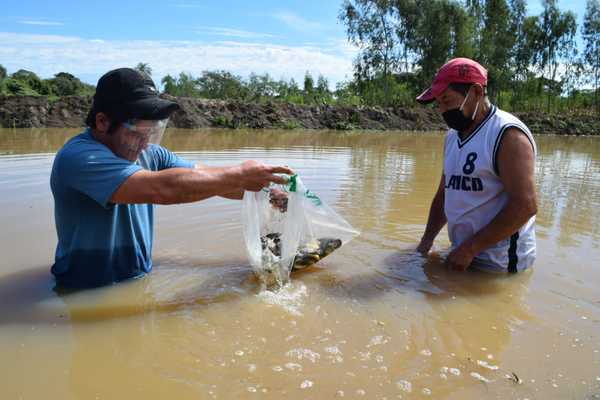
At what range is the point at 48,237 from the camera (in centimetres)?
414

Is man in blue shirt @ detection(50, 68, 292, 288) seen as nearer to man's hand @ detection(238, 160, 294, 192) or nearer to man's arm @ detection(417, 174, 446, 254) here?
man's hand @ detection(238, 160, 294, 192)

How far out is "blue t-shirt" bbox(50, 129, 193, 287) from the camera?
7.95 ft

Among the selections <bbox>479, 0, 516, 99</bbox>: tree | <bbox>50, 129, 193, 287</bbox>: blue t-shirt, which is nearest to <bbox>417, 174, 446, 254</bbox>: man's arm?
<bbox>50, 129, 193, 287</bbox>: blue t-shirt

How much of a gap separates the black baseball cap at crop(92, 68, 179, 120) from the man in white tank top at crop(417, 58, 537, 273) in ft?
5.83

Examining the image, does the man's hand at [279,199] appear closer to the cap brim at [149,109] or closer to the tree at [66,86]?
the cap brim at [149,109]

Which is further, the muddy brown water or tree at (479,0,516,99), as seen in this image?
tree at (479,0,516,99)

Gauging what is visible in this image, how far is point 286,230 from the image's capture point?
3.16 metres

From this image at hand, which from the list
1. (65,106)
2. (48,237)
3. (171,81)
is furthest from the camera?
A: (171,81)

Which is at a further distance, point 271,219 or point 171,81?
point 171,81

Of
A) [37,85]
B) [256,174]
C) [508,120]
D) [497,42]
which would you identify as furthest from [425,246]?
[37,85]

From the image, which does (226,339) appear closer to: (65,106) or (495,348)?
(495,348)

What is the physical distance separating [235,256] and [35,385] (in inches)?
75.8

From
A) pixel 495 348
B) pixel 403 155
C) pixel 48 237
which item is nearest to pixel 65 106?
pixel 403 155

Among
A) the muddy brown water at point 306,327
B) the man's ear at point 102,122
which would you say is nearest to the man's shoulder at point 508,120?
the muddy brown water at point 306,327
